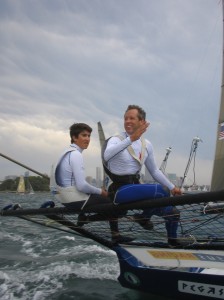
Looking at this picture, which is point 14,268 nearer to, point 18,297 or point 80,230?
point 18,297

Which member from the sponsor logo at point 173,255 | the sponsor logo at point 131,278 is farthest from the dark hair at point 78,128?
the sponsor logo at point 131,278

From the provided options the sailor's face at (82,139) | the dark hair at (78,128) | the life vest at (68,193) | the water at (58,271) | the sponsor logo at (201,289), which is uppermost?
the dark hair at (78,128)

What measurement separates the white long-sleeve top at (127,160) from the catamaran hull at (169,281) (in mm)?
1063

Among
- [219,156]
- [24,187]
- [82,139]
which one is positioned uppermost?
[219,156]

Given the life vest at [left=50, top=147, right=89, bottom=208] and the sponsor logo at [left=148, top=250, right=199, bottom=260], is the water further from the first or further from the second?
the life vest at [left=50, top=147, right=89, bottom=208]

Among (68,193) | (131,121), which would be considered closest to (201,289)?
(68,193)

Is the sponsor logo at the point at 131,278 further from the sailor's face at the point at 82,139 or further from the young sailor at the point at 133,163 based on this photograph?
the sailor's face at the point at 82,139

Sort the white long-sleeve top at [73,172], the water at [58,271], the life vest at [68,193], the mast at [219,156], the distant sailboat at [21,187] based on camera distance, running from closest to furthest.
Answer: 1. the white long-sleeve top at [73,172]
2. the life vest at [68,193]
3. the water at [58,271]
4. the mast at [219,156]
5. the distant sailboat at [21,187]

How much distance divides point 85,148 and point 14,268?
3302 millimetres

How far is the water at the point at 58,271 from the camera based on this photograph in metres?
5.23

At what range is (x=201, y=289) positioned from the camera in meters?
4.26

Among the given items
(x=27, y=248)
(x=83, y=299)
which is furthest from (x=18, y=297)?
(x=27, y=248)

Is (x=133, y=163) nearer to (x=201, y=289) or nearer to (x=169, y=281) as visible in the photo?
(x=169, y=281)

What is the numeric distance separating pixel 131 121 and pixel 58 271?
11.3 ft
